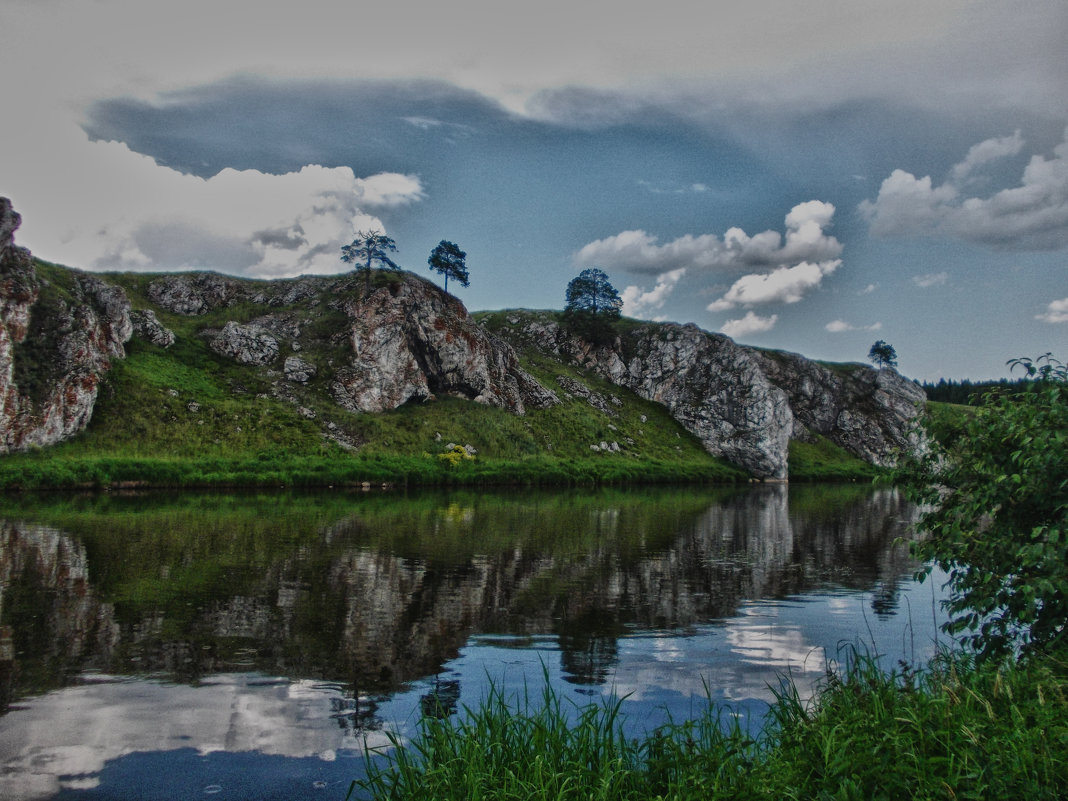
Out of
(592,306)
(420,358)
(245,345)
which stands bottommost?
(245,345)

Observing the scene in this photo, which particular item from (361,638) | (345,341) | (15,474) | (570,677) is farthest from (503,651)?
(345,341)

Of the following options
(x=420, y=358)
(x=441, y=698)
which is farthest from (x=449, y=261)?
(x=441, y=698)

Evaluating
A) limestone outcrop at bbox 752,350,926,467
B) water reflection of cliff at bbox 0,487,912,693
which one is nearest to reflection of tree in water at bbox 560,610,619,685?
water reflection of cliff at bbox 0,487,912,693

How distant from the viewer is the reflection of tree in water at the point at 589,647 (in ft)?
44.3

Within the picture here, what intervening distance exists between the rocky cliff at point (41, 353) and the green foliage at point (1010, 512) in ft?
226

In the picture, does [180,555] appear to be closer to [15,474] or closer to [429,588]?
[429,588]

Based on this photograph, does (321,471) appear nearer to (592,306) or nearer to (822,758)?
(822,758)

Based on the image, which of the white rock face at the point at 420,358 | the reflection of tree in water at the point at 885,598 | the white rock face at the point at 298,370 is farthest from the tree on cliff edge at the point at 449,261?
the reflection of tree in water at the point at 885,598

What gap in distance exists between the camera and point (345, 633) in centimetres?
1595

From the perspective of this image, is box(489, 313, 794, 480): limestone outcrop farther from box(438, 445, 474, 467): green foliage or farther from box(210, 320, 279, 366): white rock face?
box(210, 320, 279, 366): white rock face

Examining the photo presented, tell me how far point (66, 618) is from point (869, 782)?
17688mm

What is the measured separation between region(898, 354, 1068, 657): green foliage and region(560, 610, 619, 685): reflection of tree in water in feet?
20.9

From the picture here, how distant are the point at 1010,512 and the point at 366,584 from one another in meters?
17.3

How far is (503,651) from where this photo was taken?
1502 centimetres
